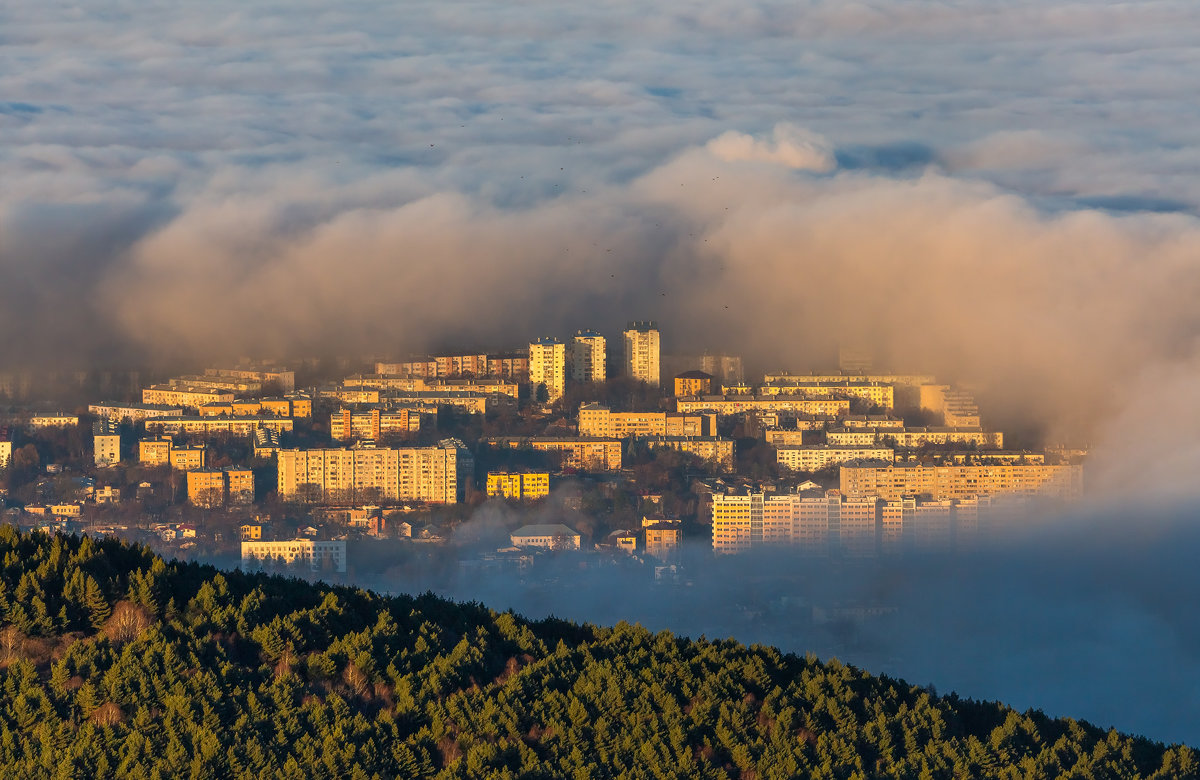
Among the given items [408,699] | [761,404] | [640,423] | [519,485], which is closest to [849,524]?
[519,485]

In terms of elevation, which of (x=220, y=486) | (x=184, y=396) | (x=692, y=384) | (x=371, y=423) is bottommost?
(x=220, y=486)

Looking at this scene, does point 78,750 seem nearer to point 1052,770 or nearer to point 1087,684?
point 1052,770

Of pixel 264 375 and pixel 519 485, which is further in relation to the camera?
pixel 264 375

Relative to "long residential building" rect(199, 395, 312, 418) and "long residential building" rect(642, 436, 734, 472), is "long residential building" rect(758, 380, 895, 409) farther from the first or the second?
"long residential building" rect(199, 395, 312, 418)

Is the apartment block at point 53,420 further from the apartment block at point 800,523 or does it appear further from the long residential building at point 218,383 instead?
the apartment block at point 800,523

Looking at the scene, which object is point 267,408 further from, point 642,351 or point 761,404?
point 761,404

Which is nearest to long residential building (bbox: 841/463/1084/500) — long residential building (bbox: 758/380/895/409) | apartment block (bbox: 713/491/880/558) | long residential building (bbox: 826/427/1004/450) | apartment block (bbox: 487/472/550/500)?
apartment block (bbox: 713/491/880/558)

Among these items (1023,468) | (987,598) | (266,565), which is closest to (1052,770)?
(987,598)
